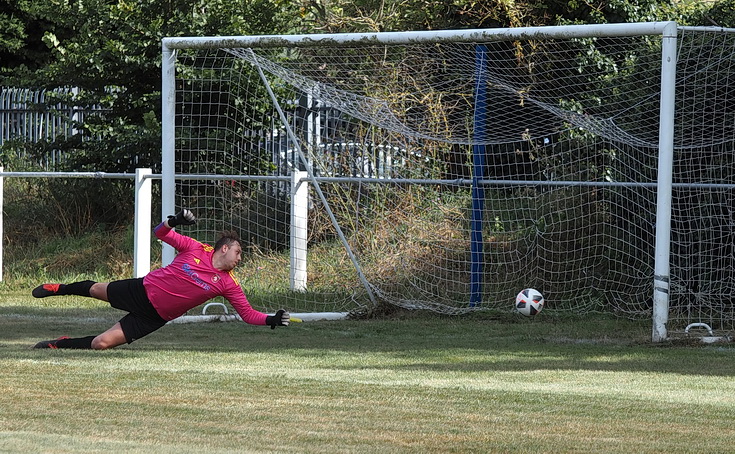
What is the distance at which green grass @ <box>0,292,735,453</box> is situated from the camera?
571cm

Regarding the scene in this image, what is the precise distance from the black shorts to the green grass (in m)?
0.19

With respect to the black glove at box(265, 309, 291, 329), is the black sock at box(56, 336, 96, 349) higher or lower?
lower

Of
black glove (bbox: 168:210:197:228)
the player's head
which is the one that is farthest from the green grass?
black glove (bbox: 168:210:197:228)

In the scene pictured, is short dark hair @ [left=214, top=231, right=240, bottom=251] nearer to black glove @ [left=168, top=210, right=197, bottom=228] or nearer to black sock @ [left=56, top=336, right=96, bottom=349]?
black glove @ [left=168, top=210, right=197, bottom=228]

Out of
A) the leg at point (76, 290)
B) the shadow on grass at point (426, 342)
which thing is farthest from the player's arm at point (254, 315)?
the leg at point (76, 290)

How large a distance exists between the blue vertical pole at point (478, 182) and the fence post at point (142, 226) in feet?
12.1

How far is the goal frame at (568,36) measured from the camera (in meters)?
9.97

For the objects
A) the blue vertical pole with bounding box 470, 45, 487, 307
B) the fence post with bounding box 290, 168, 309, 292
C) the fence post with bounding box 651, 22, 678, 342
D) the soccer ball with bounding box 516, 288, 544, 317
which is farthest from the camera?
the fence post with bounding box 290, 168, 309, 292

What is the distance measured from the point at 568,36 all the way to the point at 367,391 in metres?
4.82

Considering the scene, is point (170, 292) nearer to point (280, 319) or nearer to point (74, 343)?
point (74, 343)

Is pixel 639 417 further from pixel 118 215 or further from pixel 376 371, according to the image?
pixel 118 215

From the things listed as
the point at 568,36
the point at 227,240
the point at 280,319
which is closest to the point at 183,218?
the point at 227,240

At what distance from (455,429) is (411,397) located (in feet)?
3.48

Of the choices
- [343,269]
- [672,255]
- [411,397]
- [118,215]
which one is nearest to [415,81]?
[343,269]
